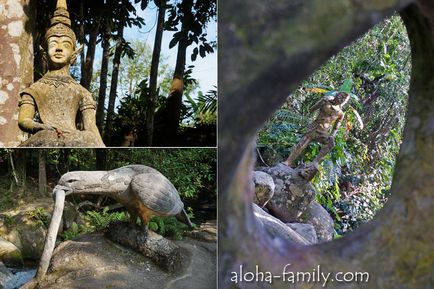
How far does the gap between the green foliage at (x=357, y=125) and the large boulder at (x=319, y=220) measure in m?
0.17

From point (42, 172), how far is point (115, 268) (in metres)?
0.51

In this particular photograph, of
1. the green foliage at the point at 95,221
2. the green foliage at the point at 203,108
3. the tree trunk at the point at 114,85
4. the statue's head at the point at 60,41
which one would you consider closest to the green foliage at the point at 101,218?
the green foliage at the point at 95,221

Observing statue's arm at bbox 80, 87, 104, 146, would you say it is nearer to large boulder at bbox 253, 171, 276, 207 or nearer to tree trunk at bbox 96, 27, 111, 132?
tree trunk at bbox 96, 27, 111, 132

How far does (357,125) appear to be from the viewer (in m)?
3.12

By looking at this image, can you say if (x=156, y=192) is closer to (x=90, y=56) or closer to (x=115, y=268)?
(x=115, y=268)

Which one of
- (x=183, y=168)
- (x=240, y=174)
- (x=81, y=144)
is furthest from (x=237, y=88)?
(x=81, y=144)

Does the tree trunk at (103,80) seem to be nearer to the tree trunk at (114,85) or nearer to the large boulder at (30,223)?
the tree trunk at (114,85)

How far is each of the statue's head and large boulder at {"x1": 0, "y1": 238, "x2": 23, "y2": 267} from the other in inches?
31.1

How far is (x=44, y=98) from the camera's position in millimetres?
2100

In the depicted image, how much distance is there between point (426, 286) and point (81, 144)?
144 centimetres

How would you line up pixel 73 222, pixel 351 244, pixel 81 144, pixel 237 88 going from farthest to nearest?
1. pixel 73 222
2. pixel 81 144
3. pixel 351 244
4. pixel 237 88

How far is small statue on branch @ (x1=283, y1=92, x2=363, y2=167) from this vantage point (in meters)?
2.77

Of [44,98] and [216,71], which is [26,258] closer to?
[44,98]

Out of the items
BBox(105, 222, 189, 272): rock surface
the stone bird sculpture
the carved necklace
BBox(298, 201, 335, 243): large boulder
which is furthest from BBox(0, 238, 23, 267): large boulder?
BBox(298, 201, 335, 243): large boulder
